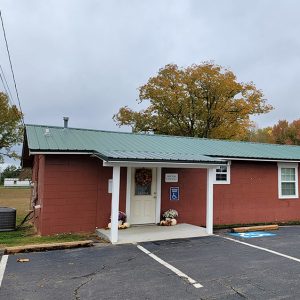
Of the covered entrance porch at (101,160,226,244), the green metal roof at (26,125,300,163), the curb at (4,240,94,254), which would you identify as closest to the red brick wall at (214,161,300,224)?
the green metal roof at (26,125,300,163)

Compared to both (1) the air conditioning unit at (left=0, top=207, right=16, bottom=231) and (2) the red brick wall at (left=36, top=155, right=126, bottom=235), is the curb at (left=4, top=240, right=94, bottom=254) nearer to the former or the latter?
(2) the red brick wall at (left=36, top=155, right=126, bottom=235)

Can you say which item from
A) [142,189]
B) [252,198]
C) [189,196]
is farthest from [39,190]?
[252,198]

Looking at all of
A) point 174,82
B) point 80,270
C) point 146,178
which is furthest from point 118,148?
point 174,82

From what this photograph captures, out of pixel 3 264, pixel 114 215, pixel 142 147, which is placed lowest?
pixel 3 264

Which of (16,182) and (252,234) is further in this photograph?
(16,182)

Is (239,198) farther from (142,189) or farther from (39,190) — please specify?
(39,190)

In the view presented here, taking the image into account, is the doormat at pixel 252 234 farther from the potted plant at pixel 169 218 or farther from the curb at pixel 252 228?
the potted plant at pixel 169 218

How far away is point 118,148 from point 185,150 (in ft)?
9.27

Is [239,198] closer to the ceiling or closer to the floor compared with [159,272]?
closer to the ceiling

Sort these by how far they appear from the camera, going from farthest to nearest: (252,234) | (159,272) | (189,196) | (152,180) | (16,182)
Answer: (16,182) → (189,196) → (152,180) → (252,234) → (159,272)

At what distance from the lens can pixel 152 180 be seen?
11625mm

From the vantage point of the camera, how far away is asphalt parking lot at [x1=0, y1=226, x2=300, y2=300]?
5281mm

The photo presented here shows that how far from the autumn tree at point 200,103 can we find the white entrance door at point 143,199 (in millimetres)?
20450

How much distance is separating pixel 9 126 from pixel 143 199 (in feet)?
97.6
